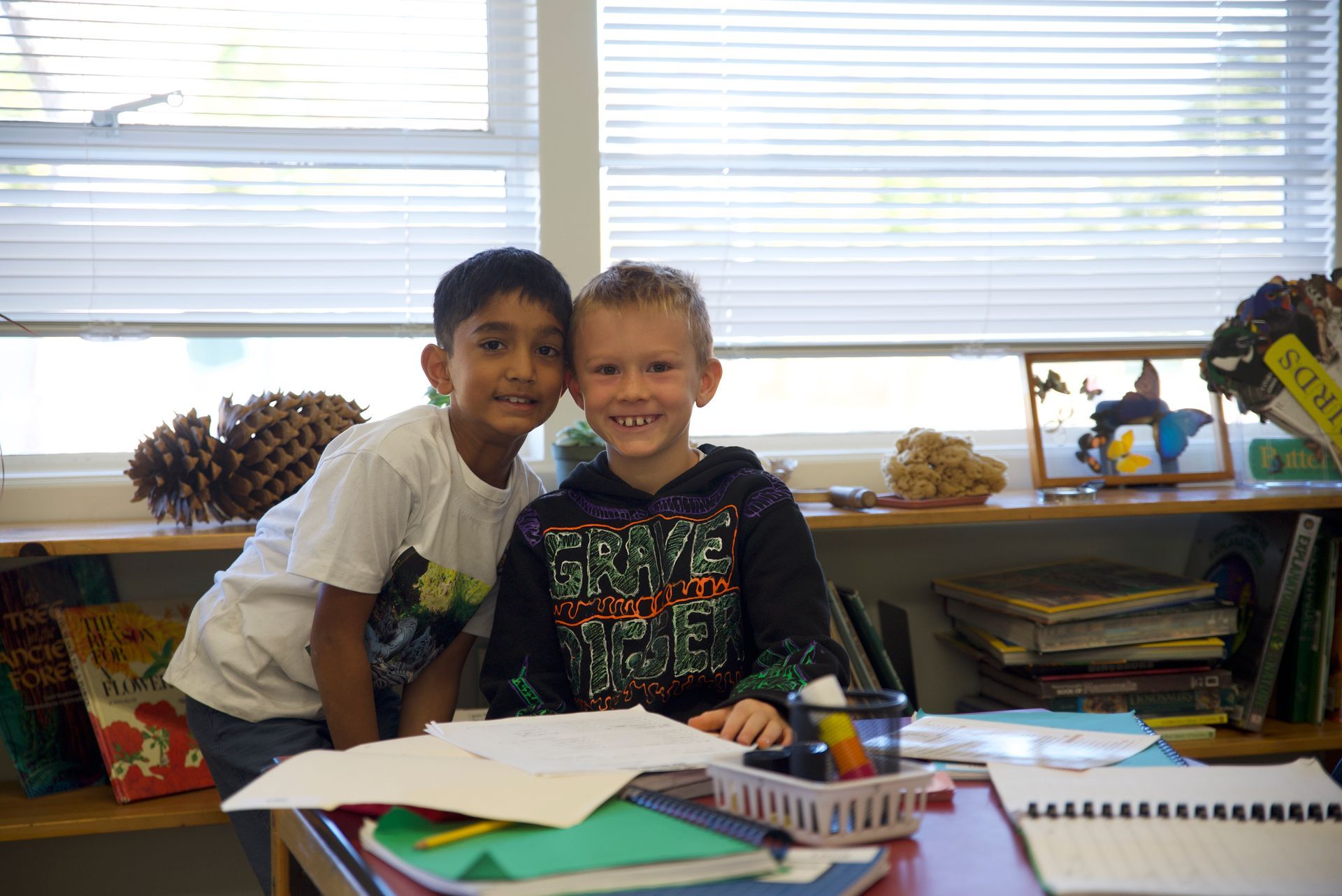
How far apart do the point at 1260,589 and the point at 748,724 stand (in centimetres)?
144

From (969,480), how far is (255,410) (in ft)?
3.78

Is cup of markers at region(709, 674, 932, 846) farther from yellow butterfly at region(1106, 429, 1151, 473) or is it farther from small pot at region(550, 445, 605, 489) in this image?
yellow butterfly at region(1106, 429, 1151, 473)

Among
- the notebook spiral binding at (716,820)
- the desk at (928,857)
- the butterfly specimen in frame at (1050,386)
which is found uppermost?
the butterfly specimen in frame at (1050,386)

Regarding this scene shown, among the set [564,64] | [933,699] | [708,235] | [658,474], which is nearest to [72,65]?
[564,64]

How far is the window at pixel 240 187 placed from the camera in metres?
1.76

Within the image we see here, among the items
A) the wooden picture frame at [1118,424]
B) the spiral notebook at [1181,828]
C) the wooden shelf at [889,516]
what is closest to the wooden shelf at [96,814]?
the wooden shelf at [889,516]

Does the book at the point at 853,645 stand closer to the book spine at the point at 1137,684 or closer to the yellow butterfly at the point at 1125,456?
the book spine at the point at 1137,684

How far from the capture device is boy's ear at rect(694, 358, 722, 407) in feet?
4.45

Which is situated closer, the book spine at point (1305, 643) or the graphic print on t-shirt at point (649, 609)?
the graphic print on t-shirt at point (649, 609)

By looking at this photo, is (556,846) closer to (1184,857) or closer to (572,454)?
(1184,857)

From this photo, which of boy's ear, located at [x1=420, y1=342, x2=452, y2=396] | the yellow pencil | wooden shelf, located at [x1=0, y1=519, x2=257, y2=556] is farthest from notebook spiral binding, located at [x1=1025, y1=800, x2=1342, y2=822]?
wooden shelf, located at [x1=0, y1=519, x2=257, y2=556]

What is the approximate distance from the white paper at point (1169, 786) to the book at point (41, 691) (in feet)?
4.69

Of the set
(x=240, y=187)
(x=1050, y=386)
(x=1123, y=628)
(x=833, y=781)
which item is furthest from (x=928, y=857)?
(x=240, y=187)

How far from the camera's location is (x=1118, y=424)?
2.01m
